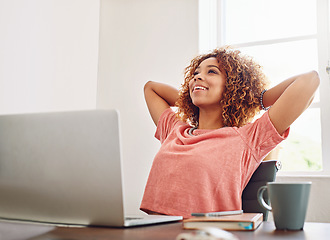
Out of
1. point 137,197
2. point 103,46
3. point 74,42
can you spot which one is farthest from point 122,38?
point 137,197

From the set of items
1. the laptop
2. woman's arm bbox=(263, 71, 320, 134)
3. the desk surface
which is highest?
woman's arm bbox=(263, 71, 320, 134)

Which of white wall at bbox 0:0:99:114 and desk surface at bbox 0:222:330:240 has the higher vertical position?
white wall at bbox 0:0:99:114

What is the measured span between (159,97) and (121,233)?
139 centimetres

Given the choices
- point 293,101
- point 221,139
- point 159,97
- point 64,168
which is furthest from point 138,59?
point 64,168

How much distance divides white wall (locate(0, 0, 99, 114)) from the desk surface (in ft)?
4.38

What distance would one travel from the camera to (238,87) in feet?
5.50

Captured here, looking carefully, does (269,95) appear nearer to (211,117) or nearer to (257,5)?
(211,117)

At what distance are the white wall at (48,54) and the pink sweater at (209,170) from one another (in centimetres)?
97

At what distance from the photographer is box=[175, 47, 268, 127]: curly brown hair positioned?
5.44ft

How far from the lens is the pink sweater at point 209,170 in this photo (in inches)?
56.9

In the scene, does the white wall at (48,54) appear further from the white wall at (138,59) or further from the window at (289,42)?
the window at (289,42)

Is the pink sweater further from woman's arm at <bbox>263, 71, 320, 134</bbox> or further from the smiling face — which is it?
the smiling face

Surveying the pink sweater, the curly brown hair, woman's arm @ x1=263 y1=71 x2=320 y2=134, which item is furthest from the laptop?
the curly brown hair

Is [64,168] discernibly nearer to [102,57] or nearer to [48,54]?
[48,54]
